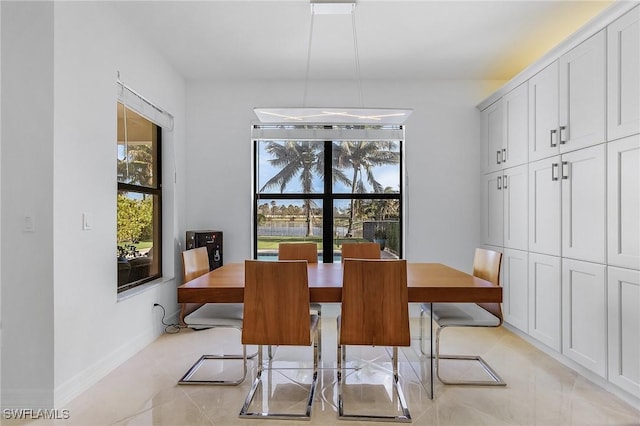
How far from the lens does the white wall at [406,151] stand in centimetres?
425

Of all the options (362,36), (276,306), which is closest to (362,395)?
(276,306)

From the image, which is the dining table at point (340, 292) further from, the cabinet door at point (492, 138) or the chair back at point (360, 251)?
the cabinet door at point (492, 138)

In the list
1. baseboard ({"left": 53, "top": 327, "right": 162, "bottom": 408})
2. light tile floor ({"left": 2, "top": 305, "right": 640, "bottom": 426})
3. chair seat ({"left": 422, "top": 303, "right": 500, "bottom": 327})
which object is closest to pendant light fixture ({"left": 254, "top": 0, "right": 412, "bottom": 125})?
chair seat ({"left": 422, "top": 303, "right": 500, "bottom": 327})

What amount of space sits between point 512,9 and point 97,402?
3.78 metres

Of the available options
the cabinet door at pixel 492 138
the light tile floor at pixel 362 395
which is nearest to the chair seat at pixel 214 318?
the light tile floor at pixel 362 395

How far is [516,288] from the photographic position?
137 inches

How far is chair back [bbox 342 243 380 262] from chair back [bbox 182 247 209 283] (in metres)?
1.16

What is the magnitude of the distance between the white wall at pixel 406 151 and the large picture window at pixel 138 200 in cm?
52

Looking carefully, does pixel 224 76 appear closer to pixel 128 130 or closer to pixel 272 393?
pixel 128 130

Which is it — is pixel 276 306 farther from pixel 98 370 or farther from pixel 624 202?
pixel 624 202

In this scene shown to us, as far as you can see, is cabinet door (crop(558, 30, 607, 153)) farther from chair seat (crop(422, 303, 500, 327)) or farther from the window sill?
the window sill

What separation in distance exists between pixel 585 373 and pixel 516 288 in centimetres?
95

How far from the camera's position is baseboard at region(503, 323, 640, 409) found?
2.23 metres

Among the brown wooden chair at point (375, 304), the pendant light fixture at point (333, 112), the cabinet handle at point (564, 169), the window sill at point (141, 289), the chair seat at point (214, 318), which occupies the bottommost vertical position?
the chair seat at point (214, 318)
